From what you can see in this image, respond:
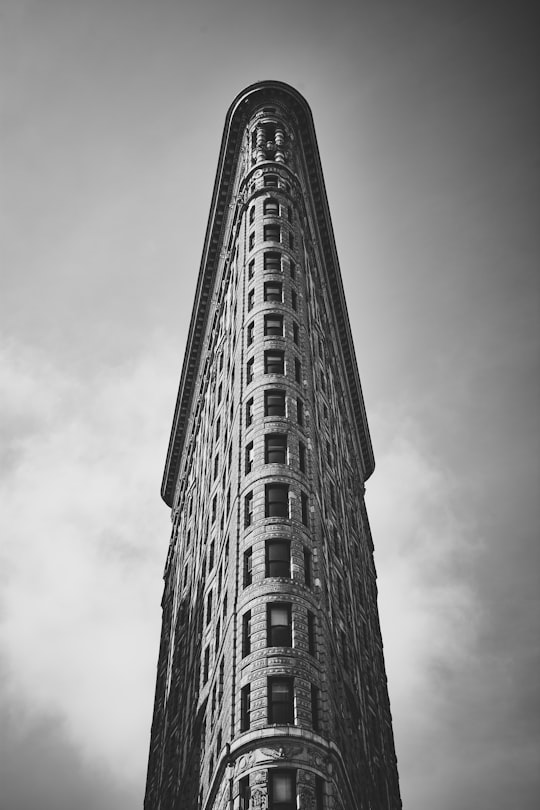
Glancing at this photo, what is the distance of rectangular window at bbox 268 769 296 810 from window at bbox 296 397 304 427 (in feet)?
83.4

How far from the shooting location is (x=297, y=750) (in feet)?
132

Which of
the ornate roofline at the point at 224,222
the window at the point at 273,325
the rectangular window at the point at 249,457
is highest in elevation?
the ornate roofline at the point at 224,222

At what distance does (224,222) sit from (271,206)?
865 inches

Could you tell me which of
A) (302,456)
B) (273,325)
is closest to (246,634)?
(302,456)

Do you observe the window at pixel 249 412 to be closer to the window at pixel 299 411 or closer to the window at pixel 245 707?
the window at pixel 299 411

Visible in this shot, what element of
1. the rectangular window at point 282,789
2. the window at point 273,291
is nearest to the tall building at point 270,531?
the rectangular window at point 282,789

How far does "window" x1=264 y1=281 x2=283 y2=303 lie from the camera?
2657 inches

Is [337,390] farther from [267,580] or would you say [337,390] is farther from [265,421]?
[267,580]

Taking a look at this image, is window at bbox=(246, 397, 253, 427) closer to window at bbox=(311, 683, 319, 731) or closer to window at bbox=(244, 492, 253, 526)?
window at bbox=(244, 492, 253, 526)

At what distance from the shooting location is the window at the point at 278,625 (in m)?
45.1

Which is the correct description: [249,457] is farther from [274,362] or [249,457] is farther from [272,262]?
[272,262]

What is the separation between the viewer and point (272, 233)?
73.9m

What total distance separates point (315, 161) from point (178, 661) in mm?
58965

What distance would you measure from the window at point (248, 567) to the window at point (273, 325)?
67.1 feet
